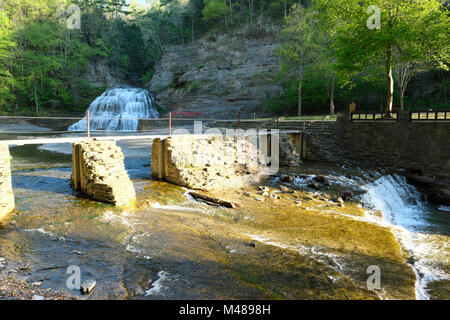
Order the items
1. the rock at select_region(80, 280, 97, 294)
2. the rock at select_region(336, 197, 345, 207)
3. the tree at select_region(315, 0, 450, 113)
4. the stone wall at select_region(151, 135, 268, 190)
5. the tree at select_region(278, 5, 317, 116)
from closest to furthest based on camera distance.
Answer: the rock at select_region(80, 280, 97, 294), the rock at select_region(336, 197, 345, 207), the stone wall at select_region(151, 135, 268, 190), the tree at select_region(315, 0, 450, 113), the tree at select_region(278, 5, 317, 116)

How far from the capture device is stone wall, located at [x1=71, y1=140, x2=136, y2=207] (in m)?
8.49

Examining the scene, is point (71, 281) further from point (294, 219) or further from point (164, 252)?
point (294, 219)

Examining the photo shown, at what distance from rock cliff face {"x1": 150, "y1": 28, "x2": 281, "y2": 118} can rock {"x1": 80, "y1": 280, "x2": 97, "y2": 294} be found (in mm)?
30059

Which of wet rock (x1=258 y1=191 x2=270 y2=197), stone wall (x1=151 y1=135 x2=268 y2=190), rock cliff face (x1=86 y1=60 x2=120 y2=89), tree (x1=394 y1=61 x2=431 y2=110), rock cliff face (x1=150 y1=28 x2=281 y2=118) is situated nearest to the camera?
wet rock (x1=258 y1=191 x2=270 y2=197)

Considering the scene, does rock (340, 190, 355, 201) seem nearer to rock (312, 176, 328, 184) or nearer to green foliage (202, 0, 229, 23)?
rock (312, 176, 328, 184)

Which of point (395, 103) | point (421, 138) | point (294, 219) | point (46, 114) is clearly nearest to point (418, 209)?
point (421, 138)

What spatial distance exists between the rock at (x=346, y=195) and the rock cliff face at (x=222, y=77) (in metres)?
23.5

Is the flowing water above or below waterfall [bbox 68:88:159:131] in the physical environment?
below

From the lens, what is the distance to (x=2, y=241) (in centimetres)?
599

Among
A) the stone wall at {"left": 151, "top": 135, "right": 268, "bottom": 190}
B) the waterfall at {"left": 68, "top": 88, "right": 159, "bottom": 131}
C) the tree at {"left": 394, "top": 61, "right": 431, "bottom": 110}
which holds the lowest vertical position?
the stone wall at {"left": 151, "top": 135, "right": 268, "bottom": 190}

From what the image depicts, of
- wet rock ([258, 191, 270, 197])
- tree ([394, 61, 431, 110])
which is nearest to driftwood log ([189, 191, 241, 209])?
wet rock ([258, 191, 270, 197])

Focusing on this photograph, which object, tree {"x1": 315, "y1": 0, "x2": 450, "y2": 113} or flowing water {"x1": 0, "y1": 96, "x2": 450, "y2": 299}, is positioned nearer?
flowing water {"x1": 0, "y1": 96, "x2": 450, "y2": 299}

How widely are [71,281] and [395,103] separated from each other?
30604 mm

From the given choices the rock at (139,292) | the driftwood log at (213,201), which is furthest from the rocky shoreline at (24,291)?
the driftwood log at (213,201)
